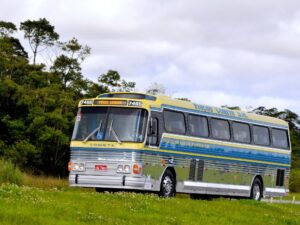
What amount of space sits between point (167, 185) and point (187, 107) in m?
3.40

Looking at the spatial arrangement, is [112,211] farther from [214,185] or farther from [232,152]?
[232,152]

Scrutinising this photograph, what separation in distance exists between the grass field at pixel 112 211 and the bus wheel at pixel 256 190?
9000 mm

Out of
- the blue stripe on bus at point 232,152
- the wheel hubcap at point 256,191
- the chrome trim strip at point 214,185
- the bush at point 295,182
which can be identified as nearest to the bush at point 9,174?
the chrome trim strip at point 214,185

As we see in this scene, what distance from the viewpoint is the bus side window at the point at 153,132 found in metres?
25.0

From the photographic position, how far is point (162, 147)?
2580 centimetres

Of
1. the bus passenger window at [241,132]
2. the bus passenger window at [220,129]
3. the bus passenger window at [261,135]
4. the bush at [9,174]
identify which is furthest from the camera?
the bush at [9,174]

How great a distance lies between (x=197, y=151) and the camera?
2833 centimetres

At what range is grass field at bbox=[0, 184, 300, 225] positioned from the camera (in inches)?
579

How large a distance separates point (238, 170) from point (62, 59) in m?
36.4

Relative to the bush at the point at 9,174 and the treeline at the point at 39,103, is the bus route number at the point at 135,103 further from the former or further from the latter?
the treeline at the point at 39,103

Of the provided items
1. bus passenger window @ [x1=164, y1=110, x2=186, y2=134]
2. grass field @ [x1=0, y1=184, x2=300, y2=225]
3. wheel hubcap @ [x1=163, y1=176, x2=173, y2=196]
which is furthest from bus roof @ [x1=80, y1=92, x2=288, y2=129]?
grass field @ [x1=0, y1=184, x2=300, y2=225]

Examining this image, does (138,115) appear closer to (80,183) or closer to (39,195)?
(80,183)

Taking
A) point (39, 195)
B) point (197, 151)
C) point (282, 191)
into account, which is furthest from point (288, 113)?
point (39, 195)

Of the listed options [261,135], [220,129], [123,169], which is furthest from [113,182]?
→ [261,135]
